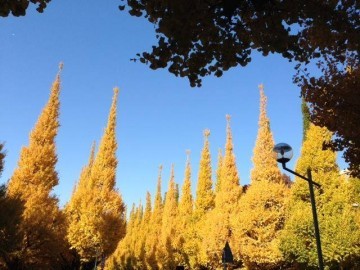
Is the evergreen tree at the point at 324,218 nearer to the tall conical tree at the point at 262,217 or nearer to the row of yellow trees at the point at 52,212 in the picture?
the tall conical tree at the point at 262,217

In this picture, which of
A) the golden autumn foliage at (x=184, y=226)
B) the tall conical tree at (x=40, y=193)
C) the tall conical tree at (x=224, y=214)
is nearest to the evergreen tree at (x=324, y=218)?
the tall conical tree at (x=224, y=214)

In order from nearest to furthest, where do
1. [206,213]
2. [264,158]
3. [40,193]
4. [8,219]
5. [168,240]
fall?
[8,219] < [40,193] < [264,158] < [206,213] < [168,240]

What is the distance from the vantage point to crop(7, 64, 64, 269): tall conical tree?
1925 centimetres

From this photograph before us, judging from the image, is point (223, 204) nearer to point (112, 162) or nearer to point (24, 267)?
point (112, 162)

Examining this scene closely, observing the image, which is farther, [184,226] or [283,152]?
[184,226]

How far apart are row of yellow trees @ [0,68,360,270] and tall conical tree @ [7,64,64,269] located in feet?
0.19

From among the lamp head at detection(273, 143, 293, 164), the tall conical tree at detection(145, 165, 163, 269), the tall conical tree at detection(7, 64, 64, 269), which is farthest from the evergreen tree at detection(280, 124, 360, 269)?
the tall conical tree at detection(145, 165, 163, 269)

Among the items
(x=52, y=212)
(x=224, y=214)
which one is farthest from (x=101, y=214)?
(x=224, y=214)

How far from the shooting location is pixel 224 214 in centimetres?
2581

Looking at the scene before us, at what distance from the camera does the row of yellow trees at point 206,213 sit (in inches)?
657

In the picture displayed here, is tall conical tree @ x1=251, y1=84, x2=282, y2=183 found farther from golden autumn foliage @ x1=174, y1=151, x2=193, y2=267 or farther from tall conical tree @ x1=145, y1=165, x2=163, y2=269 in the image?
tall conical tree @ x1=145, y1=165, x2=163, y2=269

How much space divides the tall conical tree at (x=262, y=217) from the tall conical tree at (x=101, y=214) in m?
9.16

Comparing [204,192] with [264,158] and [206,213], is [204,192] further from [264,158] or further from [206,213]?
[264,158]

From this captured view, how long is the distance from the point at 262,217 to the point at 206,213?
11.0 metres
